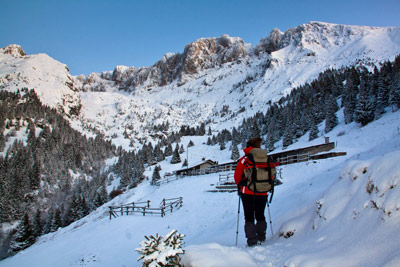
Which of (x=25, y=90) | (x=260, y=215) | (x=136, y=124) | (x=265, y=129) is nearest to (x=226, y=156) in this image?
(x=265, y=129)

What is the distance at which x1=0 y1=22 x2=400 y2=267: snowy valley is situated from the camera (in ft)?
12.6

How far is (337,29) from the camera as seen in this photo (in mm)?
164375

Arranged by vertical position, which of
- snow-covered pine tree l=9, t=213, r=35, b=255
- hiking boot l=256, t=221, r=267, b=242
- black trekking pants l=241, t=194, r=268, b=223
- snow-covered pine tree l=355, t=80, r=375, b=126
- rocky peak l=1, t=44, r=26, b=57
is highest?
rocky peak l=1, t=44, r=26, b=57

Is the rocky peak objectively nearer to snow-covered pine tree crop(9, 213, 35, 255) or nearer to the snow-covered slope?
the snow-covered slope

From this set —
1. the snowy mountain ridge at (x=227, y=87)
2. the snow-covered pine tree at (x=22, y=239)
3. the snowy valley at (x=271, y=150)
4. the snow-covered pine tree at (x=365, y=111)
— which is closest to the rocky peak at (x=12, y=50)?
the snowy valley at (x=271, y=150)

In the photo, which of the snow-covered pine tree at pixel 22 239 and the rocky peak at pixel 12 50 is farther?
the rocky peak at pixel 12 50

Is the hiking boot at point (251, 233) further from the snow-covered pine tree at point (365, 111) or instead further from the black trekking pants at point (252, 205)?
the snow-covered pine tree at point (365, 111)

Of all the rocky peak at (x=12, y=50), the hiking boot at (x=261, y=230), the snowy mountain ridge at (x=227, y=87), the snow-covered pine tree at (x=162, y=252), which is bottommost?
the hiking boot at (x=261, y=230)

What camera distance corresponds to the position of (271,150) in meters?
57.2

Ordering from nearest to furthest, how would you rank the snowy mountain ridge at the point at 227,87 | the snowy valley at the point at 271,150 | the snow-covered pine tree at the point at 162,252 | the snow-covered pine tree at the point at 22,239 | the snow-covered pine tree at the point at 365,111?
1. the snow-covered pine tree at the point at 162,252
2. the snowy valley at the point at 271,150
3. the snow-covered pine tree at the point at 22,239
4. the snow-covered pine tree at the point at 365,111
5. the snowy mountain ridge at the point at 227,87

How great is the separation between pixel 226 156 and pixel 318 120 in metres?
28.2

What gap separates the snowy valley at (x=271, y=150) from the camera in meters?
3.86

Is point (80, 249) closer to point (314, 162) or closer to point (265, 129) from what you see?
point (314, 162)

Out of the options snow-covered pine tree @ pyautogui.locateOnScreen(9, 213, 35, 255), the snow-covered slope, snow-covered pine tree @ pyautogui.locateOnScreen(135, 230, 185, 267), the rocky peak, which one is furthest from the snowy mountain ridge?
snow-covered pine tree @ pyautogui.locateOnScreen(135, 230, 185, 267)
